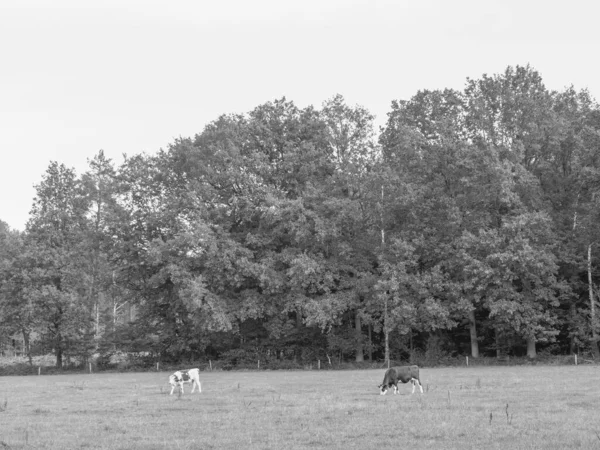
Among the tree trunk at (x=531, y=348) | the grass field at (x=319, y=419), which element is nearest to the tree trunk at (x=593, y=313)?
the tree trunk at (x=531, y=348)

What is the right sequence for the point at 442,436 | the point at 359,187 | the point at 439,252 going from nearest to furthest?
the point at 442,436 < the point at 439,252 < the point at 359,187

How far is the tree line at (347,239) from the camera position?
49000 mm

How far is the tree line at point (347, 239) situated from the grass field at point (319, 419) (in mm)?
21116

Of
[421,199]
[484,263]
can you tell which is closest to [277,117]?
[421,199]

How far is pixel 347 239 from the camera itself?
183ft

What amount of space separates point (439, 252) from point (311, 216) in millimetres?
10344

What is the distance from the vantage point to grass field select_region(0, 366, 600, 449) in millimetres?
14664

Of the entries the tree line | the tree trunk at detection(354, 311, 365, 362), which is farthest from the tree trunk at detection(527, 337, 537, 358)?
the tree trunk at detection(354, 311, 365, 362)

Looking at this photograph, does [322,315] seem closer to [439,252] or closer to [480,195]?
[439,252]

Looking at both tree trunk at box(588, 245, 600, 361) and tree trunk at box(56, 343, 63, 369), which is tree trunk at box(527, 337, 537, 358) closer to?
tree trunk at box(588, 245, 600, 361)

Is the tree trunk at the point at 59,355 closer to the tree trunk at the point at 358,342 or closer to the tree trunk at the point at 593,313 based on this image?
the tree trunk at the point at 358,342

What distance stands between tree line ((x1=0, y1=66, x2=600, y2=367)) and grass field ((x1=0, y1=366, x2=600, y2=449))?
2112 cm

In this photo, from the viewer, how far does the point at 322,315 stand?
164ft

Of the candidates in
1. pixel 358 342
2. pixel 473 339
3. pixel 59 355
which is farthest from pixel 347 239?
pixel 59 355
